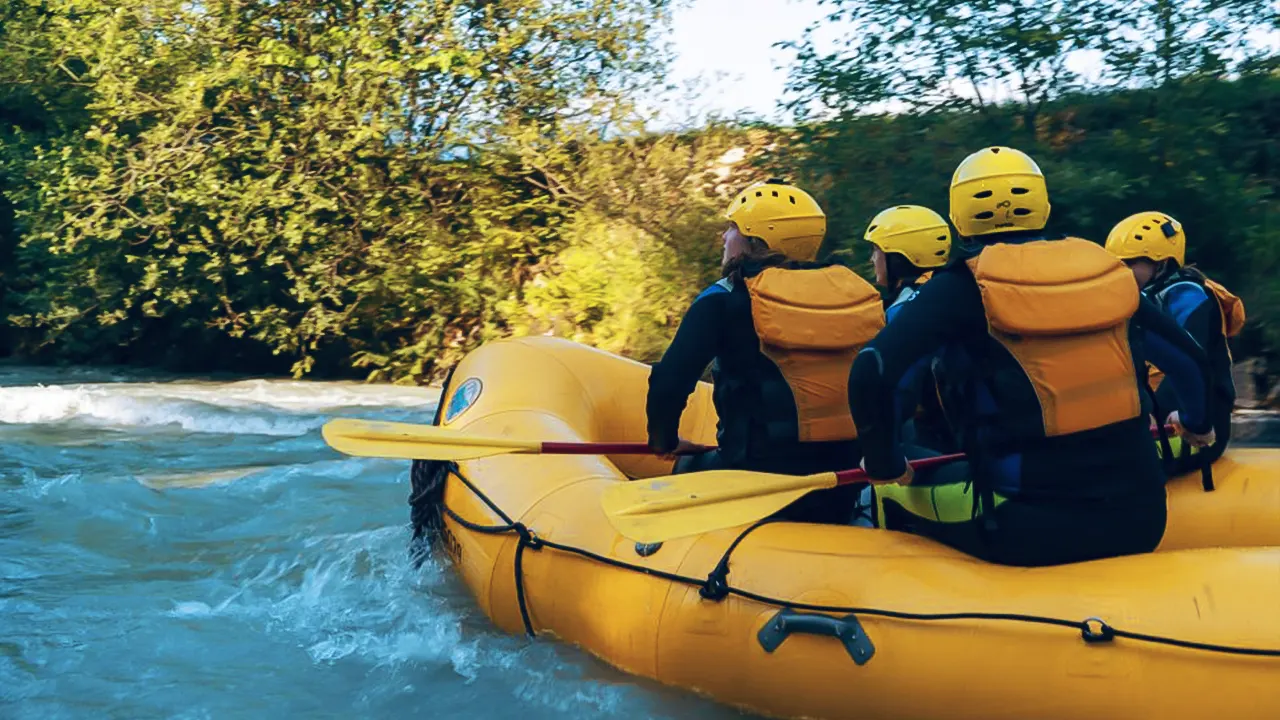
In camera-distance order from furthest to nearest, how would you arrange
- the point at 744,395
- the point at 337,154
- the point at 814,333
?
the point at 337,154
the point at 744,395
the point at 814,333

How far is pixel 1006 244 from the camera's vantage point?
2.60m

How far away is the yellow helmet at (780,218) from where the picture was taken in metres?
3.49

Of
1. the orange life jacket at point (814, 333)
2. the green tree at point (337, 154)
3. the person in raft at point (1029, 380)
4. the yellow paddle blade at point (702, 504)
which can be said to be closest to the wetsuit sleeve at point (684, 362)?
the orange life jacket at point (814, 333)

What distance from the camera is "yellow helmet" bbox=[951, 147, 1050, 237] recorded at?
270cm

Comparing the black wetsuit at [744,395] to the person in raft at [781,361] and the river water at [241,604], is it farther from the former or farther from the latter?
the river water at [241,604]

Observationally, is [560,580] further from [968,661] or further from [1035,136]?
[1035,136]

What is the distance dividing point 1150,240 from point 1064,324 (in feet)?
4.78

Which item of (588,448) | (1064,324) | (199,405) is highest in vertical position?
(1064,324)

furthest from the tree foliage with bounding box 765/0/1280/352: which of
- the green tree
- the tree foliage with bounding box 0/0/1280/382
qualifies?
the green tree

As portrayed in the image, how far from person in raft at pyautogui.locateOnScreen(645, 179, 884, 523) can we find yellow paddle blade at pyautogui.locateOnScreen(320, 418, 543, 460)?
1.97 ft

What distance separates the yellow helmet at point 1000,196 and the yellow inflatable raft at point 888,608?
741 mm

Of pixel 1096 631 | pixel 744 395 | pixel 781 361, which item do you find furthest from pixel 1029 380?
pixel 744 395

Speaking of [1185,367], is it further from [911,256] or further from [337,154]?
[337,154]

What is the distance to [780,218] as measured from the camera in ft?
11.5
